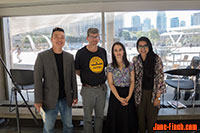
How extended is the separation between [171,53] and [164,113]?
4.04 ft

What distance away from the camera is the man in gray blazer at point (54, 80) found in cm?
187

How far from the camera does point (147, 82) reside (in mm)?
2043

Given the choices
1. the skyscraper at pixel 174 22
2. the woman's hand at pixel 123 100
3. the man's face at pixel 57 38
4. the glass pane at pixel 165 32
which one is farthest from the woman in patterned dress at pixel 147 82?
the skyscraper at pixel 174 22

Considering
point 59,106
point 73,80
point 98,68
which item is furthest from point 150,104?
point 59,106

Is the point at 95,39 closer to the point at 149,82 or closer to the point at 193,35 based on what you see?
the point at 149,82

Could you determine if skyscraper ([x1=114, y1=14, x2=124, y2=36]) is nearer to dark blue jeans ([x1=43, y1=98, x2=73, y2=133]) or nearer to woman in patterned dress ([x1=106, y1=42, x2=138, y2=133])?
woman in patterned dress ([x1=106, y1=42, x2=138, y2=133])

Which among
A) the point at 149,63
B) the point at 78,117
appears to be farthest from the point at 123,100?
the point at 78,117

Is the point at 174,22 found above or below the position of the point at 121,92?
→ above

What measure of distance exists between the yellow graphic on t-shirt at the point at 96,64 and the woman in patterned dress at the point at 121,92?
11 cm

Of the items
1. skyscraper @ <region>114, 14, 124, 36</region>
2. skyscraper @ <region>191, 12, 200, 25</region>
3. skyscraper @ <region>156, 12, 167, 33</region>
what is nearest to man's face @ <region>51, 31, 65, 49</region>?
skyscraper @ <region>114, 14, 124, 36</region>

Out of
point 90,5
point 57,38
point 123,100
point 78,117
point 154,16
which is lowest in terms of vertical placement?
point 78,117

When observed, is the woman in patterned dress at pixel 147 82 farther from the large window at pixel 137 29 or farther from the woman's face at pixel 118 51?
the large window at pixel 137 29

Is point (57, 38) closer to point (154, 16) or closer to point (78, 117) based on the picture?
point (78, 117)

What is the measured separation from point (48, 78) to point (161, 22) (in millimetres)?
2350
